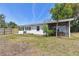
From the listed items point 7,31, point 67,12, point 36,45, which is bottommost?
point 36,45

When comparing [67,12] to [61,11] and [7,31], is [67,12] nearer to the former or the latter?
[61,11]

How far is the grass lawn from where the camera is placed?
32.1ft

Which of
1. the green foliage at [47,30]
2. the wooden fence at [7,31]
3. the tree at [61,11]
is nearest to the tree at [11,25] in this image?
the wooden fence at [7,31]

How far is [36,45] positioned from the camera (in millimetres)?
9844

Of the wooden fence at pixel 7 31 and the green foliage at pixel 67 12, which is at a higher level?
the green foliage at pixel 67 12

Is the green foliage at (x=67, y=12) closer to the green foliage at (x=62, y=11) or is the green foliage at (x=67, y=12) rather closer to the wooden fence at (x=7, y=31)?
the green foliage at (x=62, y=11)

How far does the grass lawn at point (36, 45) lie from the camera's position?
9797 mm

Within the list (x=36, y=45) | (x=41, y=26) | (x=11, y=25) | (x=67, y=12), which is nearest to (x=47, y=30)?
(x=41, y=26)

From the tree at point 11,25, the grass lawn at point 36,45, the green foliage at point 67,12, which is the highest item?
the green foliage at point 67,12

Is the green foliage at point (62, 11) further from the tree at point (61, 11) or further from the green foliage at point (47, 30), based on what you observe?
the green foliage at point (47, 30)

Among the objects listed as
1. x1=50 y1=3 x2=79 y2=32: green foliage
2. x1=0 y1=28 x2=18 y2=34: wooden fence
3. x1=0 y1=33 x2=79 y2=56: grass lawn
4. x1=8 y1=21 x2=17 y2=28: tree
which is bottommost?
x1=0 y1=33 x2=79 y2=56: grass lawn

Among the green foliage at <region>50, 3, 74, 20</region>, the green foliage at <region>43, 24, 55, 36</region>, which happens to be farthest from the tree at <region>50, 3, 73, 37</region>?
the green foliage at <region>43, 24, 55, 36</region>

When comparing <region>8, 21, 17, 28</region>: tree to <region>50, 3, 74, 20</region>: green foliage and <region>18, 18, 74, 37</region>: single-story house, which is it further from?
<region>50, 3, 74, 20</region>: green foliage

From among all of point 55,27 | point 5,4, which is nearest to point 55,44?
point 55,27
